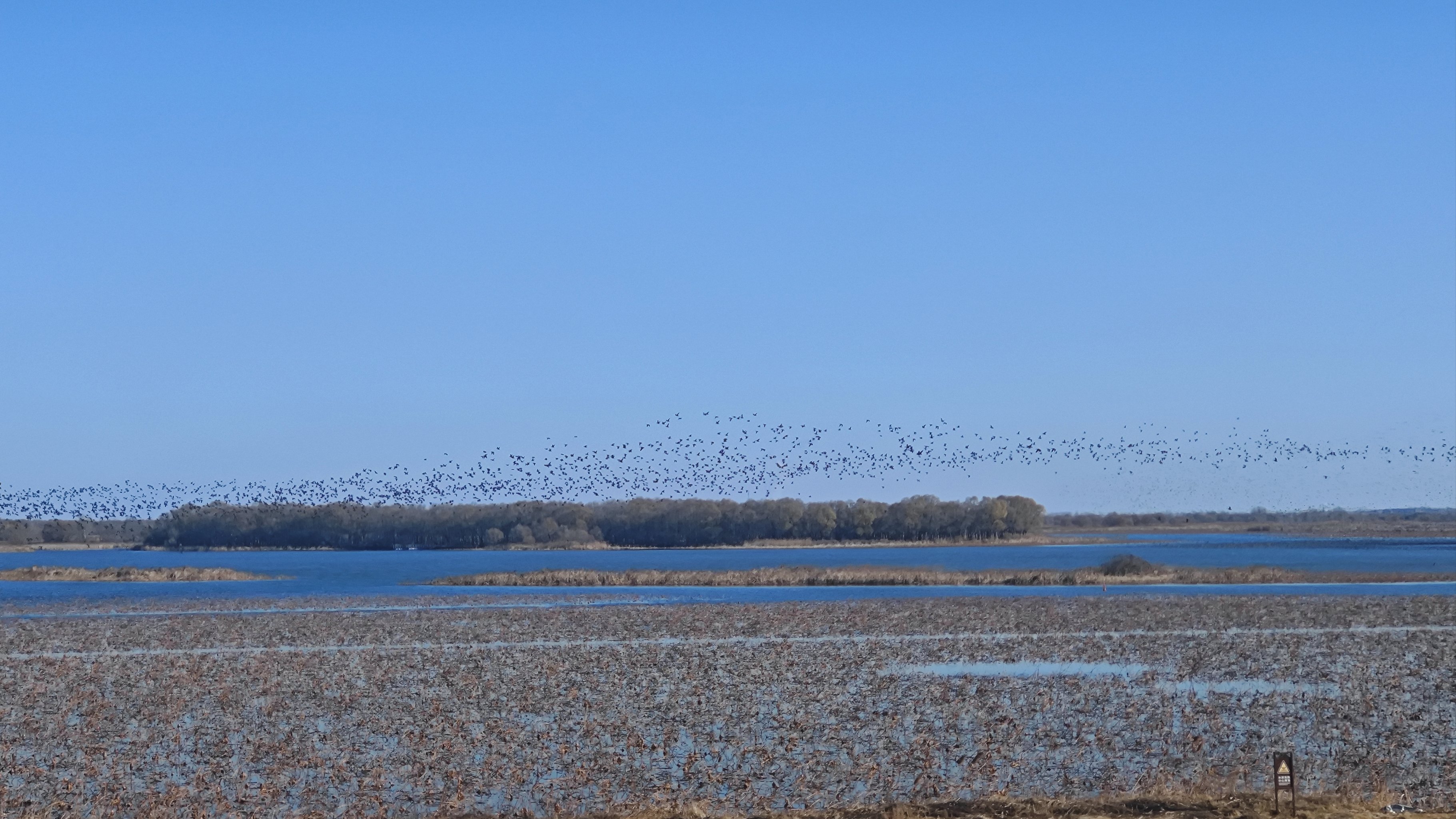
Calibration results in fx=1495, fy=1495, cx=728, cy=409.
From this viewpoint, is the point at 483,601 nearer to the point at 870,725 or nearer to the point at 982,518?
the point at 870,725

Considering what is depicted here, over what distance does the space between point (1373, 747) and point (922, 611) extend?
27911mm

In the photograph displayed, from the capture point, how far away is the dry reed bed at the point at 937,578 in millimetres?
71562

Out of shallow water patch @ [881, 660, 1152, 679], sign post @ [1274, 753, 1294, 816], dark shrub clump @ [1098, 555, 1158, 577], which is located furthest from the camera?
dark shrub clump @ [1098, 555, 1158, 577]

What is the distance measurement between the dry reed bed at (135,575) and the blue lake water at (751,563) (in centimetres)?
312

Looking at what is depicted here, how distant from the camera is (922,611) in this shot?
47.1 meters

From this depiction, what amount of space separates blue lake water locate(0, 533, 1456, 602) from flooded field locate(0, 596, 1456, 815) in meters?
23.7

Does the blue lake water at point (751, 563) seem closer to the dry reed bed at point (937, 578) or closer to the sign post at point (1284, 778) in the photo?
the dry reed bed at point (937, 578)

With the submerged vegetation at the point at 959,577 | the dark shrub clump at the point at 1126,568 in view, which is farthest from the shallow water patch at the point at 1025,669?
the dark shrub clump at the point at 1126,568

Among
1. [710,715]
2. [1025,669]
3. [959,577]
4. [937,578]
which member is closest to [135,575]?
[937,578]

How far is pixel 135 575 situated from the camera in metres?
90.4

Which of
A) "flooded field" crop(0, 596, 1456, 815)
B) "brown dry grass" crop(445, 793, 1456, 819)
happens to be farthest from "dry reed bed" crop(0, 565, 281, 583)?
"brown dry grass" crop(445, 793, 1456, 819)

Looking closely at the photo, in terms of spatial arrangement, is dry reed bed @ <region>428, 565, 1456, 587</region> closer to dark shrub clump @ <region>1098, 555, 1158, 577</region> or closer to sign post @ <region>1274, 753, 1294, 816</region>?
dark shrub clump @ <region>1098, 555, 1158, 577</region>

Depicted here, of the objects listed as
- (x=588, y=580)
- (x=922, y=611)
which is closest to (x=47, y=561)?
(x=588, y=580)

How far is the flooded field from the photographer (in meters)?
16.9
